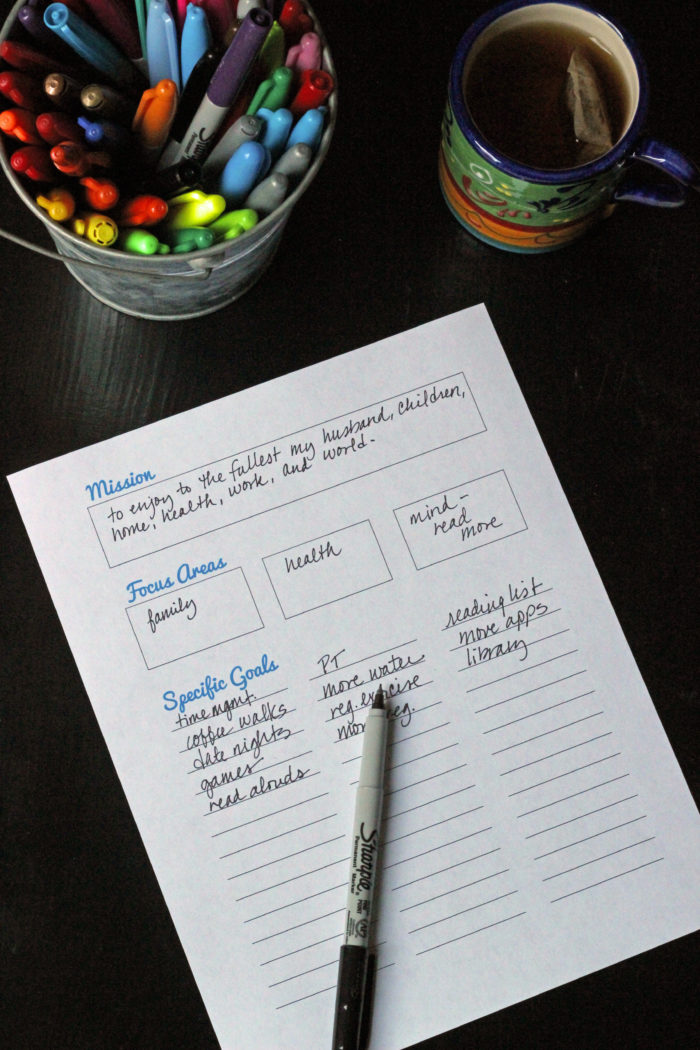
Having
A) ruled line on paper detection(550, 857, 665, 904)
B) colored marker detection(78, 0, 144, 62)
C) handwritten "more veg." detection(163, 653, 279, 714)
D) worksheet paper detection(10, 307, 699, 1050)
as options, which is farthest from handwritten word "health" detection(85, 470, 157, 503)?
ruled line on paper detection(550, 857, 665, 904)

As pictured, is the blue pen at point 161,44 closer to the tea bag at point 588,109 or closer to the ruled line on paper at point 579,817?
the tea bag at point 588,109

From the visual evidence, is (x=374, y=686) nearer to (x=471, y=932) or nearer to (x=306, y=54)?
(x=471, y=932)

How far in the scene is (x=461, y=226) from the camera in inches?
22.9

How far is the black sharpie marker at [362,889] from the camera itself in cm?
51

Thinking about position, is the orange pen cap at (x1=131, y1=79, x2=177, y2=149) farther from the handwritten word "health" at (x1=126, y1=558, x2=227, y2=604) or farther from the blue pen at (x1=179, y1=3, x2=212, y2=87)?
the handwritten word "health" at (x1=126, y1=558, x2=227, y2=604)

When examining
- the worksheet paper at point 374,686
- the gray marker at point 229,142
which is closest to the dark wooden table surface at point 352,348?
the worksheet paper at point 374,686

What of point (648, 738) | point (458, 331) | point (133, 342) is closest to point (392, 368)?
point (458, 331)

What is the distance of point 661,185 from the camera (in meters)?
0.51

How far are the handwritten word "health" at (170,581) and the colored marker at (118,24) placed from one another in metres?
0.28

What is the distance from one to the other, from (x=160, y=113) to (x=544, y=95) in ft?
0.74

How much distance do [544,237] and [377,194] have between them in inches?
4.5

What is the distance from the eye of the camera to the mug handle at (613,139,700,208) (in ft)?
1.57

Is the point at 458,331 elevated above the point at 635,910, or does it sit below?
above

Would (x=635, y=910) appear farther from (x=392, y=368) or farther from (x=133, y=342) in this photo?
(x=133, y=342)
